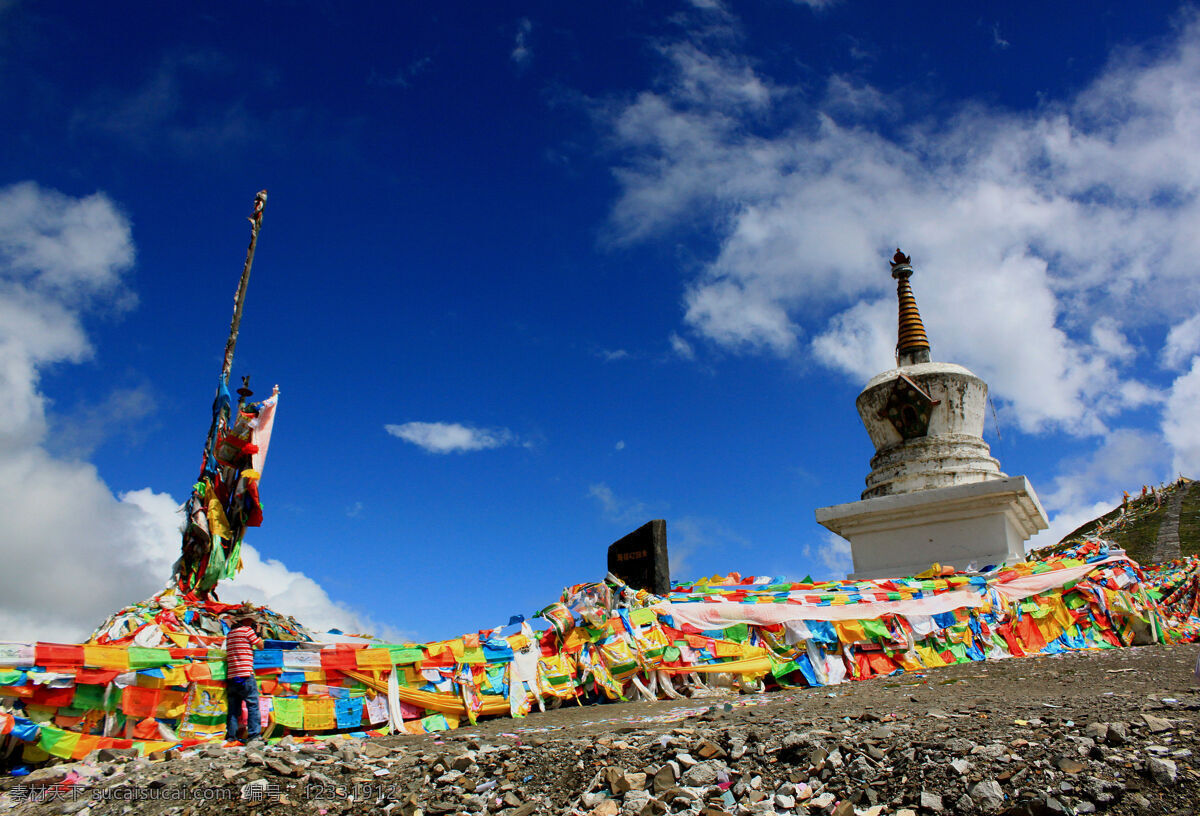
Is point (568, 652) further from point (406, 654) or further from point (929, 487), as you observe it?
point (929, 487)

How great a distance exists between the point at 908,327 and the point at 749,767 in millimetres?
12235

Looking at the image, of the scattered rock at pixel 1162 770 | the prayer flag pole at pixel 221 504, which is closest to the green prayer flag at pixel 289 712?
the prayer flag pole at pixel 221 504

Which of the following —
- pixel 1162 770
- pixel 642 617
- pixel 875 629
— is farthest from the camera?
pixel 875 629

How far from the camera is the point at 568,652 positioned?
738 centimetres

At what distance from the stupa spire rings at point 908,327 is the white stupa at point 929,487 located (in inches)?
1.0

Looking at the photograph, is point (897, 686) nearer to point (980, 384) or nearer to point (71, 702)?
point (71, 702)

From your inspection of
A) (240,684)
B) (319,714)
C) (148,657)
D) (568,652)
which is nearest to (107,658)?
(148,657)

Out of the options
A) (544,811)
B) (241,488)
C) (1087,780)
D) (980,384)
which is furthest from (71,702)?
(980,384)

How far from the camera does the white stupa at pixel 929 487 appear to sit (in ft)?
37.4

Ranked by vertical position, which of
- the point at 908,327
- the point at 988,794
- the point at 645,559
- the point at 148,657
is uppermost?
the point at 908,327

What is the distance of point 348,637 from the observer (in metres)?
7.29

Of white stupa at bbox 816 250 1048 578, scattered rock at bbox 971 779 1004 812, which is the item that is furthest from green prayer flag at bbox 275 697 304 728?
white stupa at bbox 816 250 1048 578

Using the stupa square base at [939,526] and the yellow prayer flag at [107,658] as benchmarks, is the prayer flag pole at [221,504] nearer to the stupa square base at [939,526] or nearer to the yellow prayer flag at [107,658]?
the yellow prayer flag at [107,658]

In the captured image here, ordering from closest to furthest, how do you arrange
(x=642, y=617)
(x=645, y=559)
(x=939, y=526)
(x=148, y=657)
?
(x=148, y=657)
(x=642, y=617)
(x=645, y=559)
(x=939, y=526)
